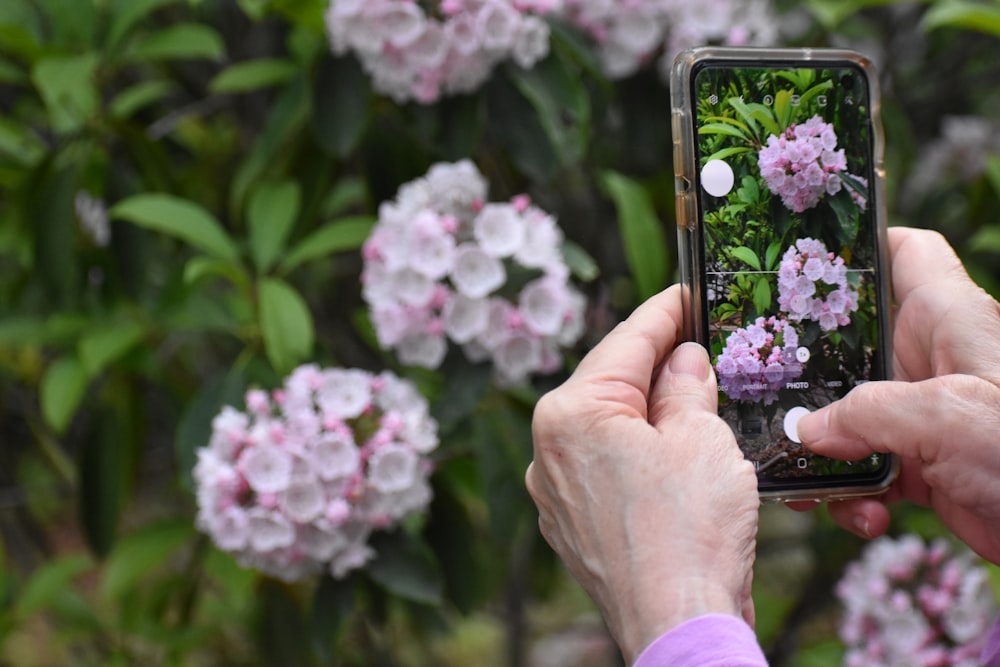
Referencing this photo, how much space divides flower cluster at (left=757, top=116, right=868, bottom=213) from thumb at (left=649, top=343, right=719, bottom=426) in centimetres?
18

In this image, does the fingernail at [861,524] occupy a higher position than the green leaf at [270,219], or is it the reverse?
the green leaf at [270,219]

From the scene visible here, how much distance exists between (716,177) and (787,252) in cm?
10

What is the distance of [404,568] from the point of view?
1.43 m

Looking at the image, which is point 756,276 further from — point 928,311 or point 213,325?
point 213,325

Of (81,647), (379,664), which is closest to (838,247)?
(379,664)

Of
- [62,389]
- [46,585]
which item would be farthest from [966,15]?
[46,585]

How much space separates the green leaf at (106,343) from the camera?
1542mm

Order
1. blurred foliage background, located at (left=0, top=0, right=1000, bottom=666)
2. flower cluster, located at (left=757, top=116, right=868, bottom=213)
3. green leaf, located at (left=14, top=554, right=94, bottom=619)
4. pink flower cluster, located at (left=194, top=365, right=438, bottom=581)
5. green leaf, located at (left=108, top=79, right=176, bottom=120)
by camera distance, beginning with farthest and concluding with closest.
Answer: green leaf, located at (left=14, top=554, right=94, bottom=619) → green leaf, located at (left=108, top=79, right=176, bottom=120) → blurred foliage background, located at (left=0, top=0, right=1000, bottom=666) → pink flower cluster, located at (left=194, top=365, right=438, bottom=581) → flower cluster, located at (left=757, top=116, right=868, bottom=213)

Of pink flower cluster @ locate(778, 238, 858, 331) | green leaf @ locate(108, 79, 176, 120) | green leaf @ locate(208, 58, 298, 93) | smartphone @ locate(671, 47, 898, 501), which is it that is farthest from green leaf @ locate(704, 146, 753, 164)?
green leaf @ locate(108, 79, 176, 120)

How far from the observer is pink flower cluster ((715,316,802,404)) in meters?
0.95

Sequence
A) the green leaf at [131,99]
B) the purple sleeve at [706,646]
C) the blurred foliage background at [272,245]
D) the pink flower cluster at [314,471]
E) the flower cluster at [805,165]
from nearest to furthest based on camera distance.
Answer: the purple sleeve at [706,646], the flower cluster at [805,165], the pink flower cluster at [314,471], the blurred foliage background at [272,245], the green leaf at [131,99]

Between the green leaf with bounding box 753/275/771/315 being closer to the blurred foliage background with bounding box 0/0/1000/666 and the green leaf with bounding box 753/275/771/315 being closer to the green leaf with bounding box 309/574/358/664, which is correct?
the blurred foliage background with bounding box 0/0/1000/666

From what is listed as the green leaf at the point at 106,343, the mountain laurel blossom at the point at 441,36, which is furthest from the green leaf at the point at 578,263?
the green leaf at the point at 106,343

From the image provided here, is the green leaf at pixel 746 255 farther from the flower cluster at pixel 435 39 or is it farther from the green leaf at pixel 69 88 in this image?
the green leaf at pixel 69 88
